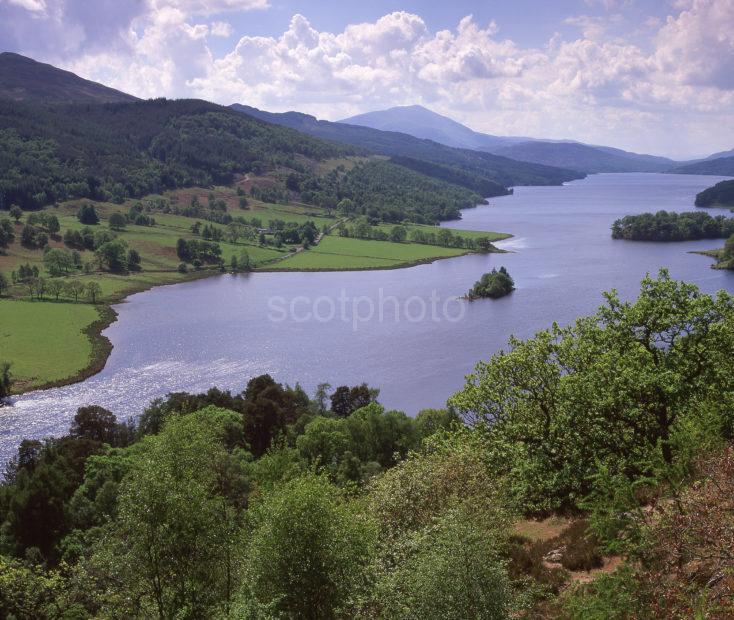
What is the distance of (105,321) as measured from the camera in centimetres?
11212

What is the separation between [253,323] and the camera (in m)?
112

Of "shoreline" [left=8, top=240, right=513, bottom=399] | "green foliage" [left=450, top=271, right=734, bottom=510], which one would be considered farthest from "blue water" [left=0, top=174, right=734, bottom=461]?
"green foliage" [left=450, top=271, right=734, bottom=510]

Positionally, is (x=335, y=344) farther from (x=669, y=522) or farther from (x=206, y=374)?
(x=669, y=522)

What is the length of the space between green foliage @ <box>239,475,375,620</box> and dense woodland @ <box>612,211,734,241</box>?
19285 cm

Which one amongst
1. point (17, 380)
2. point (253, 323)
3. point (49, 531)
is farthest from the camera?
point (253, 323)

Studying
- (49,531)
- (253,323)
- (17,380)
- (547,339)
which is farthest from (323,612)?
(253,323)

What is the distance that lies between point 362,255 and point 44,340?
Result: 302 ft

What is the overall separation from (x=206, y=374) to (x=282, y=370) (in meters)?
10.5

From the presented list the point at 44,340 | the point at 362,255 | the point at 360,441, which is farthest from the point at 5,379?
the point at 362,255

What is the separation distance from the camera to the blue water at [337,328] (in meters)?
80.2

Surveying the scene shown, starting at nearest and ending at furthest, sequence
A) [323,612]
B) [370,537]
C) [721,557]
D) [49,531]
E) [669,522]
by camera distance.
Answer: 1. [721,557]
2. [669,522]
3. [323,612]
4. [370,537]
5. [49,531]

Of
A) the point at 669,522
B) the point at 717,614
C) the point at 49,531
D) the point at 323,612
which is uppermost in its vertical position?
the point at 669,522

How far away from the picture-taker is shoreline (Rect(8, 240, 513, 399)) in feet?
278

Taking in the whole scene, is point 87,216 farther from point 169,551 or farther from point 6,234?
point 169,551
